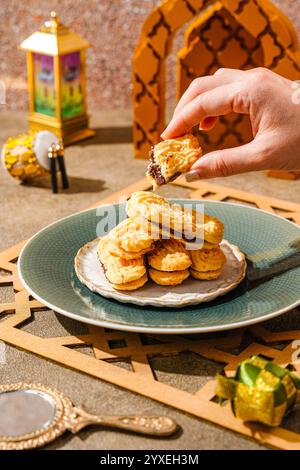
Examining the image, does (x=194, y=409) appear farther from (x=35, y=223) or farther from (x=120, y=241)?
(x=35, y=223)

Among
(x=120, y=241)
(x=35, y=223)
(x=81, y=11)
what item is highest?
(x=81, y=11)

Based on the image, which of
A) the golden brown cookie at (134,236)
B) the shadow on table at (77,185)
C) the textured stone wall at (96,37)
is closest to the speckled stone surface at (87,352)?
the shadow on table at (77,185)

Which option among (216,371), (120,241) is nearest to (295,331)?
(216,371)

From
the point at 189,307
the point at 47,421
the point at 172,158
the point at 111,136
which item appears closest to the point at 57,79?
the point at 111,136

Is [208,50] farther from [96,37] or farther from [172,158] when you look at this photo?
[172,158]

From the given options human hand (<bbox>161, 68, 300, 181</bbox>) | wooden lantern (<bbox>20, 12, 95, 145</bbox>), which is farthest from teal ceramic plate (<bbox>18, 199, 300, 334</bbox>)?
wooden lantern (<bbox>20, 12, 95, 145</bbox>)
